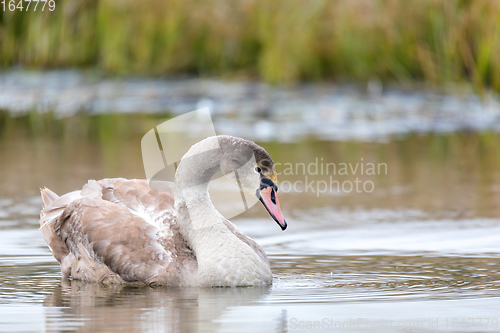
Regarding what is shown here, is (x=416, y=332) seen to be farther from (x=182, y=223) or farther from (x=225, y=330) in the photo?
(x=182, y=223)

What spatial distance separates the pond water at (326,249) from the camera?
6027 mm

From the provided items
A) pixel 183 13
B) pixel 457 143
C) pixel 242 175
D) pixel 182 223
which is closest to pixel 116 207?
pixel 182 223

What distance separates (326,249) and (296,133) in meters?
7.58

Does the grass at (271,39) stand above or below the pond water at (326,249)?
above

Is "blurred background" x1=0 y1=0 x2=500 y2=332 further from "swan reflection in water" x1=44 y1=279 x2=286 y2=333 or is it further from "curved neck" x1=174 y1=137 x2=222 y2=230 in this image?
"curved neck" x1=174 y1=137 x2=222 y2=230

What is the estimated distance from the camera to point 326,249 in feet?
27.4

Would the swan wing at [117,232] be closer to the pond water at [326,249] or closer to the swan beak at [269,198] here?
the pond water at [326,249]

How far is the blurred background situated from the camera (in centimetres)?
662

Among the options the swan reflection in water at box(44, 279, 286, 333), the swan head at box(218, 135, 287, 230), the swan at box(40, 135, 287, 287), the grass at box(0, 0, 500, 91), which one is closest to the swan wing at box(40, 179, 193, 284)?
the swan at box(40, 135, 287, 287)

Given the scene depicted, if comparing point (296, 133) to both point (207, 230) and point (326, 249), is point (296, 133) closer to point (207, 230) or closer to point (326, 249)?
point (326, 249)

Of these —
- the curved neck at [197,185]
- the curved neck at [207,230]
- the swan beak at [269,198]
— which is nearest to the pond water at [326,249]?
the curved neck at [207,230]

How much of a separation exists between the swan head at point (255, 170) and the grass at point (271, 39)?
989cm

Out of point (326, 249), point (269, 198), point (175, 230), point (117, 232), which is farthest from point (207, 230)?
point (326, 249)

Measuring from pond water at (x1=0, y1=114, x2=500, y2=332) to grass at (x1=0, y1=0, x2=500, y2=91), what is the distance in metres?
2.91
